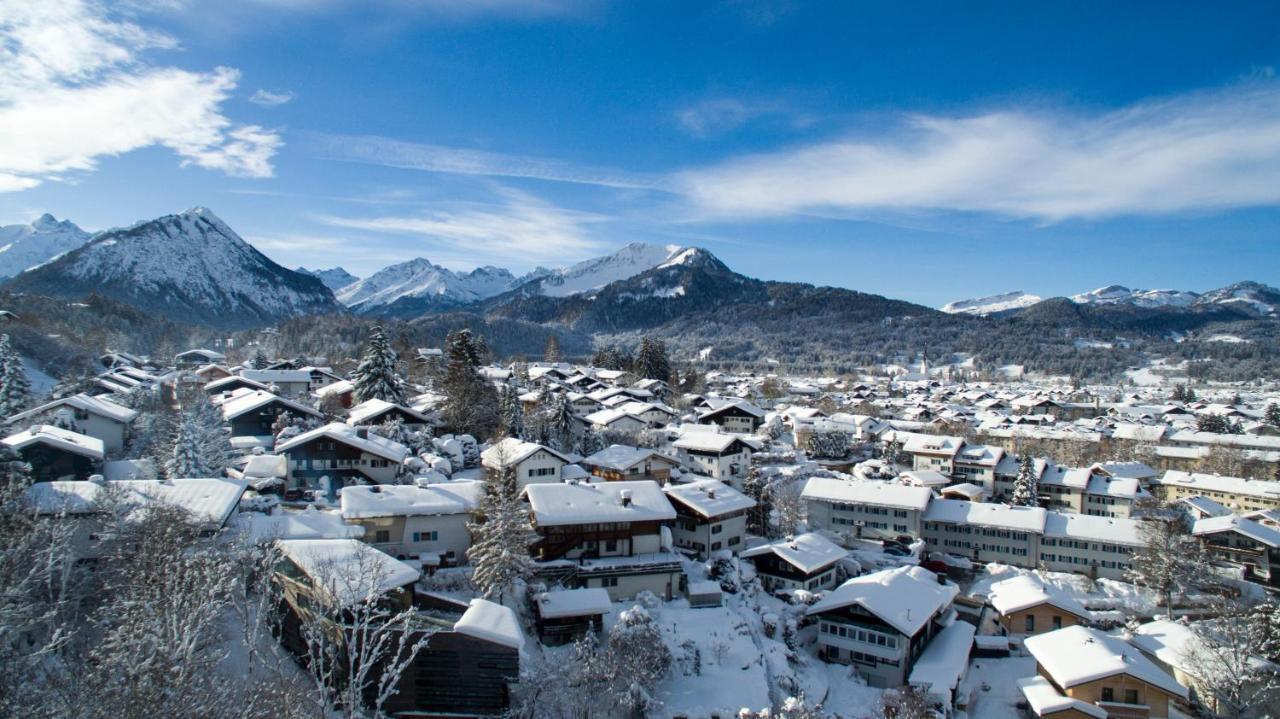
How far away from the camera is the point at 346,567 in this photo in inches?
625

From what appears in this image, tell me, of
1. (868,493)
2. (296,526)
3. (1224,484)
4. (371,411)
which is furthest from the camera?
(1224,484)

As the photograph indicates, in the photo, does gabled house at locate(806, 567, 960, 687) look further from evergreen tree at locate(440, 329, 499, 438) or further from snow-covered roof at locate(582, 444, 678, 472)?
evergreen tree at locate(440, 329, 499, 438)

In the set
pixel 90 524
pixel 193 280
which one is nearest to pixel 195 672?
pixel 90 524

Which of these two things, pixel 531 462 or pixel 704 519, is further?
pixel 531 462

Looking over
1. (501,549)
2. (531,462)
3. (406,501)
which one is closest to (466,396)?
(531,462)

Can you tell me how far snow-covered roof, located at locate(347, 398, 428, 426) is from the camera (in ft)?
127

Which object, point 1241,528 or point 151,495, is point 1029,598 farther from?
point 151,495

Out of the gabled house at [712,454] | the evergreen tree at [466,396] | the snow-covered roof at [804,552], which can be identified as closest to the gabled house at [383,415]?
the evergreen tree at [466,396]

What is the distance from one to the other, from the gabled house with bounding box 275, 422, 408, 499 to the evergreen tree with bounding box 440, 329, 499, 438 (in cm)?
1040

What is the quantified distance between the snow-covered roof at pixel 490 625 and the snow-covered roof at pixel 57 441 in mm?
21052

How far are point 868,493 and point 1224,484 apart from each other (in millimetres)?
29994

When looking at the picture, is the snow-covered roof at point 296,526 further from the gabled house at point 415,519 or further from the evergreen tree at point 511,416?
the evergreen tree at point 511,416

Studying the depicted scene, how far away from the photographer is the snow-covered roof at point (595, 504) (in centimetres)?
2573

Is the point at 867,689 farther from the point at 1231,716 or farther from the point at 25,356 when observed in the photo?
the point at 25,356
